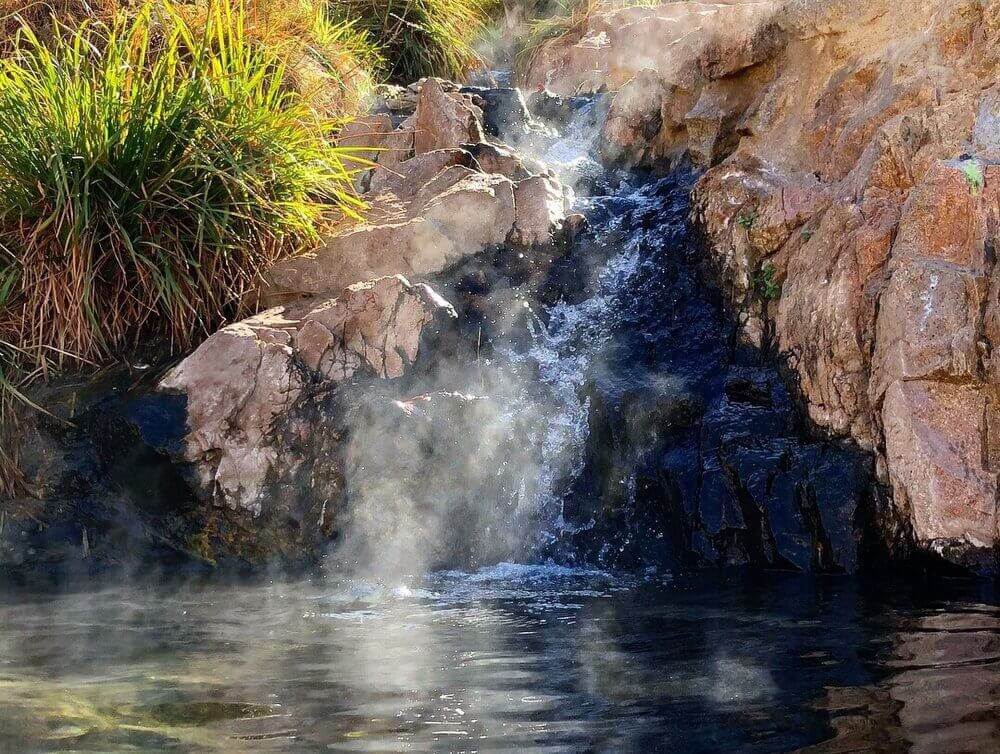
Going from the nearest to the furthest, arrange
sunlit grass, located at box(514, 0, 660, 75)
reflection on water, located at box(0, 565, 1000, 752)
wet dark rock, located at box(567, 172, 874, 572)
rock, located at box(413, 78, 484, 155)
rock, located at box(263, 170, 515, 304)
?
1. reflection on water, located at box(0, 565, 1000, 752)
2. wet dark rock, located at box(567, 172, 874, 572)
3. rock, located at box(263, 170, 515, 304)
4. rock, located at box(413, 78, 484, 155)
5. sunlit grass, located at box(514, 0, 660, 75)

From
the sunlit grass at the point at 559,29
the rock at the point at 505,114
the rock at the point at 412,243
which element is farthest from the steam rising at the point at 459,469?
the sunlit grass at the point at 559,29

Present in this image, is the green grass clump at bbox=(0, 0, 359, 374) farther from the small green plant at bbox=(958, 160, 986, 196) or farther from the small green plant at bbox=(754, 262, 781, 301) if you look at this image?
the small green plant at bbox=(958, 160, 986, 196)

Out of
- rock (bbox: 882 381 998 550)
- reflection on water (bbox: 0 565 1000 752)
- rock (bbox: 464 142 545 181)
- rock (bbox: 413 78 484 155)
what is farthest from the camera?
rock (bbox: 413 78 484 155)

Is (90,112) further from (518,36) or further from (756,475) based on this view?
(518,36)

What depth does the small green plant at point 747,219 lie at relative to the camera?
216 inches

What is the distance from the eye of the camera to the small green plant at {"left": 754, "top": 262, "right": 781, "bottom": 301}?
5.21 m

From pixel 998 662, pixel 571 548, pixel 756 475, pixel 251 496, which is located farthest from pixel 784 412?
pixel 251 496

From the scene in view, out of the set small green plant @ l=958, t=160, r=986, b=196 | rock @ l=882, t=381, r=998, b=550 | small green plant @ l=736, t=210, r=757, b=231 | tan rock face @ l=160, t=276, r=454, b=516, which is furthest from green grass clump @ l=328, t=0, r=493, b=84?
rock @ l=882, t=381, r=998, b=550

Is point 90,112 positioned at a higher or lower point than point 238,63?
lower

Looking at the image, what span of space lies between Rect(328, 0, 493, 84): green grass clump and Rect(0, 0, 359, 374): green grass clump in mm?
3674

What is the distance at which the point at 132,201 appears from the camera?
539 cm

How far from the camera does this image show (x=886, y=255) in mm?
4699

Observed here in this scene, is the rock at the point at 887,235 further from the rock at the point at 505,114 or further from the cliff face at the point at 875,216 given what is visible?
the rock at the point at 505,114

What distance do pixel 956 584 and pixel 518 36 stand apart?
8774 millimetres
